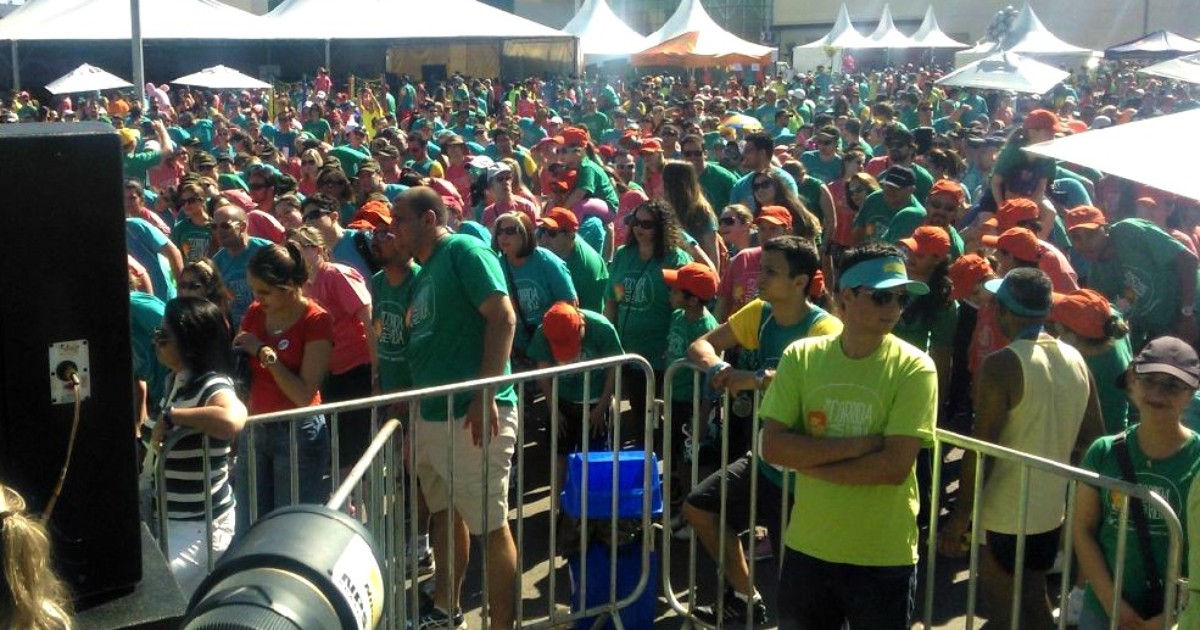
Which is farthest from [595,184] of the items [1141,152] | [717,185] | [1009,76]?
[1009,76]

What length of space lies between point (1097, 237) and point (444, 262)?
13.7 ft

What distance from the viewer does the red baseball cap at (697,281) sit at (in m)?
6.28

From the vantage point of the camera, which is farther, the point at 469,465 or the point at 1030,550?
the point at 469,465

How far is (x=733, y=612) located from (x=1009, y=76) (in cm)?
1336

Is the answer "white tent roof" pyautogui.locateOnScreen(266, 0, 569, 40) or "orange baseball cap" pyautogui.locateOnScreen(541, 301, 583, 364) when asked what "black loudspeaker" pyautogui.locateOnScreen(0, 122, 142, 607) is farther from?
"white tent roof" pyautogui.locateOnScreen(266, 0, 569, 40)

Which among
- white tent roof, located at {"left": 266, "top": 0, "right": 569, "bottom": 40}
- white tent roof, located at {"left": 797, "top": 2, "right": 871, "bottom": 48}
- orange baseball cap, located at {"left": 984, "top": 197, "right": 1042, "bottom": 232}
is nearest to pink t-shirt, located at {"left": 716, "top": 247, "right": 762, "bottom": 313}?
orange baseball cap, located at {"left": 984, "top": 197, "right": 1042, "bottom": 232}

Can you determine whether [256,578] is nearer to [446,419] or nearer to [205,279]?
[446,419]

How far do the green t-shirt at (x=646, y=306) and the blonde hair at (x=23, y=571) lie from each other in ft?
15.1

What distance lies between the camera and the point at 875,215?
892 centimetres

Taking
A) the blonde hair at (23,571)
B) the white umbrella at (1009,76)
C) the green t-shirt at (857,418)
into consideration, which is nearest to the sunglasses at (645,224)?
the green t-shirt at (857,418)

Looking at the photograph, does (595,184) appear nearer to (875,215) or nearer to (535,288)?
(875,215)

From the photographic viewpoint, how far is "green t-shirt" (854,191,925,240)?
8805 millimetres

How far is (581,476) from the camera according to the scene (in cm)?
515

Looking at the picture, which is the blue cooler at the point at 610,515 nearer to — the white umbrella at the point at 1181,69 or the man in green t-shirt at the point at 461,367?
the man in green t-shirt at the point at 461,367
